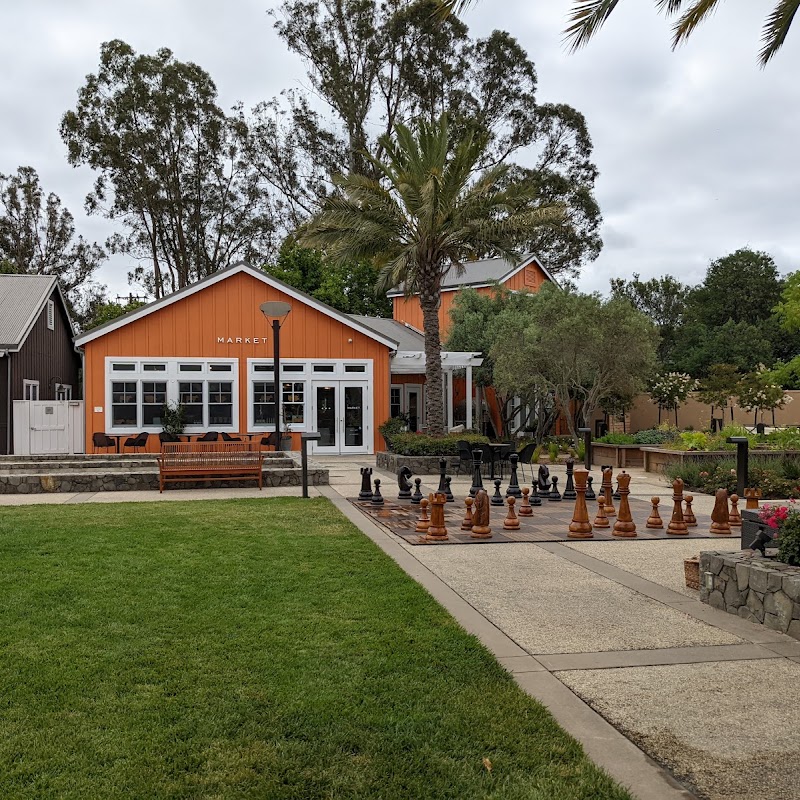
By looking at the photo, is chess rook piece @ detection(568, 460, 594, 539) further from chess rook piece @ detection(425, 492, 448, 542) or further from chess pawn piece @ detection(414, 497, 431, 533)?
chess pawn piece @ detection(414, 497, 431, 533)

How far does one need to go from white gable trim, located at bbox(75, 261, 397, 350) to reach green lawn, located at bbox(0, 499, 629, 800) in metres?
17.2

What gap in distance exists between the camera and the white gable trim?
23734 mm

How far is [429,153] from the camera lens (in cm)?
1905

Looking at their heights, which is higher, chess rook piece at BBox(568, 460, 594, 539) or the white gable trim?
the white gable trim

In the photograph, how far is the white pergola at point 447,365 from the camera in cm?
2536

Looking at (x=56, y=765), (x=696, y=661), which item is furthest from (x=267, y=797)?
(x=696, y=661)

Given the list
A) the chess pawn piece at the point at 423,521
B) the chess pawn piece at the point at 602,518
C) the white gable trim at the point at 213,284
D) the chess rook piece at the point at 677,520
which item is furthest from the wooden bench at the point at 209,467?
the white gable trim at the point at 213,284

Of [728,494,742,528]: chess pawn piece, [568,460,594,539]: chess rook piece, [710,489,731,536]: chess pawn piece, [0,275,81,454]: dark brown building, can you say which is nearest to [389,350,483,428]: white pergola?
[0,275,81,454]: dark brown building

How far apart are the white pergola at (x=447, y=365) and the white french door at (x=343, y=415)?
1.54 m

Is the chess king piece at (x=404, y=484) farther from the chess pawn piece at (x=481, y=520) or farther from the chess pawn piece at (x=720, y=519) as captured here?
the chess pawn piece at (x=720, y=519)

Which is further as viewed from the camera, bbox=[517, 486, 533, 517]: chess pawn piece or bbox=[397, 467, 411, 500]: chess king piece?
bbox=[397, 467, 411, 500]: chess king piece

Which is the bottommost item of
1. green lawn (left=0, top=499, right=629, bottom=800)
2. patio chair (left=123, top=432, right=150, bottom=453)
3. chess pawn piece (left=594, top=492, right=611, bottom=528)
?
green lawn (left=0, top=499, right=629, bottom=800)

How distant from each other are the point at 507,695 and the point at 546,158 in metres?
43.4

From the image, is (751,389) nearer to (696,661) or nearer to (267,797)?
(696,661)
